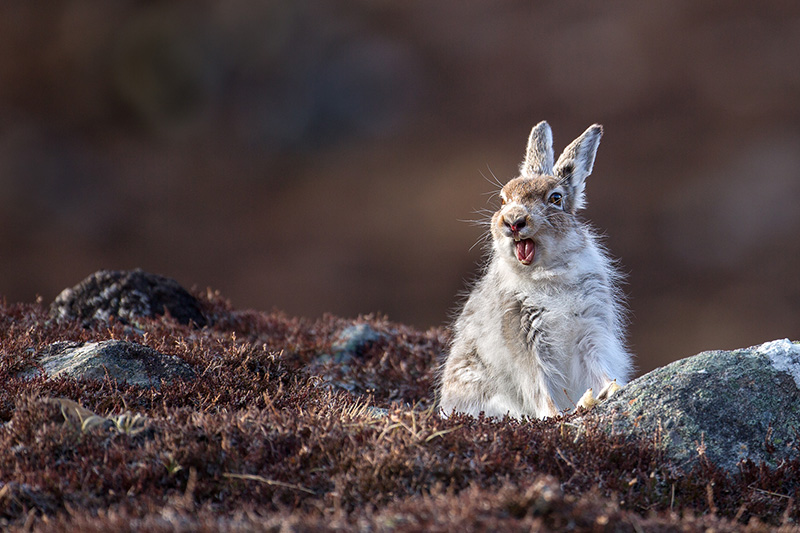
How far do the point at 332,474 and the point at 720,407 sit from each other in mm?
3332

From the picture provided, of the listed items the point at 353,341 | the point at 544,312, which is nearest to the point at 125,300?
the point at 353,341

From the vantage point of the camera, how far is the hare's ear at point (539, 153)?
32.6 feet

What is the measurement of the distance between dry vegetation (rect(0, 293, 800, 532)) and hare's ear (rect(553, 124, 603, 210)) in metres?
3.47

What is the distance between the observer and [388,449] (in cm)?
560

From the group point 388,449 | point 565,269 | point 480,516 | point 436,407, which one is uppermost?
point 565,269

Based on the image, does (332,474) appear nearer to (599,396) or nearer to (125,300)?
(599,396)

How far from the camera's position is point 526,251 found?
876 centimetres

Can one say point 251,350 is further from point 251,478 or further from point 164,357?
point 251,478

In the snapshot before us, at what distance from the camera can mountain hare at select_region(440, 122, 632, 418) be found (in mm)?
8602

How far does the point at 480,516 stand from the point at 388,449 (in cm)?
142

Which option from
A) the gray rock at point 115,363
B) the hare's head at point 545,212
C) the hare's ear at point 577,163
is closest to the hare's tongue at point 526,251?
the hare's head at point 545,212

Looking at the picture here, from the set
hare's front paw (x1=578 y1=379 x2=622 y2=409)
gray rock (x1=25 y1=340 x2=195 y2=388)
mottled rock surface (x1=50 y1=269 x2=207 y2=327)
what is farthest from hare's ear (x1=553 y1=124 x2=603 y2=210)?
mottled rock surface (x1=50 y1=269 x2=207 y2=327)

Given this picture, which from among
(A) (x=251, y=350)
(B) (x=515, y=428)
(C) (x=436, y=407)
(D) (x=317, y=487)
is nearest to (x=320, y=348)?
(C) (x=436, y=407)

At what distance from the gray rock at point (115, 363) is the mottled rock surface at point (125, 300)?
156 inches
